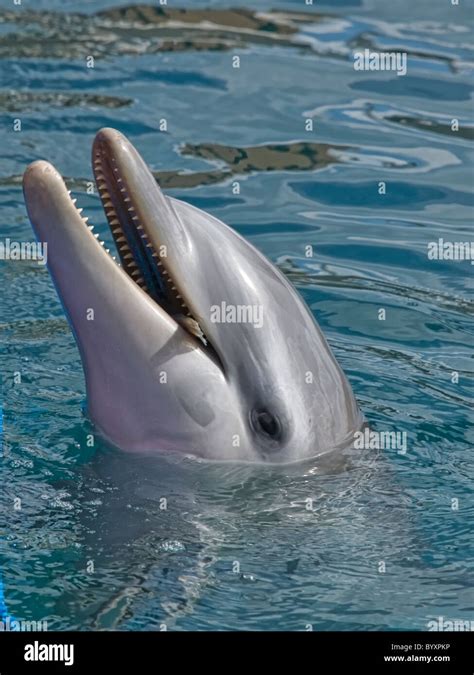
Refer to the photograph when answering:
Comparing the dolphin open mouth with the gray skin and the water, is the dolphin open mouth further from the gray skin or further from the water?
Answer: the water

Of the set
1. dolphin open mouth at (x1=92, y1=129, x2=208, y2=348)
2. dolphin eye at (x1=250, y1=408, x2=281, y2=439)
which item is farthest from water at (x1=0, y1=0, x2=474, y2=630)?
dolphin open mouth at (x1=92, y1=129, x2=208, y2=348)

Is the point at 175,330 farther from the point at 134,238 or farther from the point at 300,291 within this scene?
the point at 300,291

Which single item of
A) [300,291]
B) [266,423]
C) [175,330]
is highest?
[300,291]

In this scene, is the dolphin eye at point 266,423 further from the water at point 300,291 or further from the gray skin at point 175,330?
the water at point 300,291

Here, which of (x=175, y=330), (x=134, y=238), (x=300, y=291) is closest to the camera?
(x=175, y=330)

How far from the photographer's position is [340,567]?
6.55 m

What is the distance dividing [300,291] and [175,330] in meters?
4.10

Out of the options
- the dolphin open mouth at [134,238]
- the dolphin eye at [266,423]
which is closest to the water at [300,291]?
the dolphin eye at [266,423]

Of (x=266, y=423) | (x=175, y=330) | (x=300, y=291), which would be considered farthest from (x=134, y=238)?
(x=300, y=291)

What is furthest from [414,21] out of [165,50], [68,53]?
[68,53]

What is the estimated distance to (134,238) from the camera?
6879 mm

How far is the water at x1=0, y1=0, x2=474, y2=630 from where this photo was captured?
636 centimetres

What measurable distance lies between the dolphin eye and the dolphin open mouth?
404 millimetres

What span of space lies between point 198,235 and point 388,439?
1936mm
